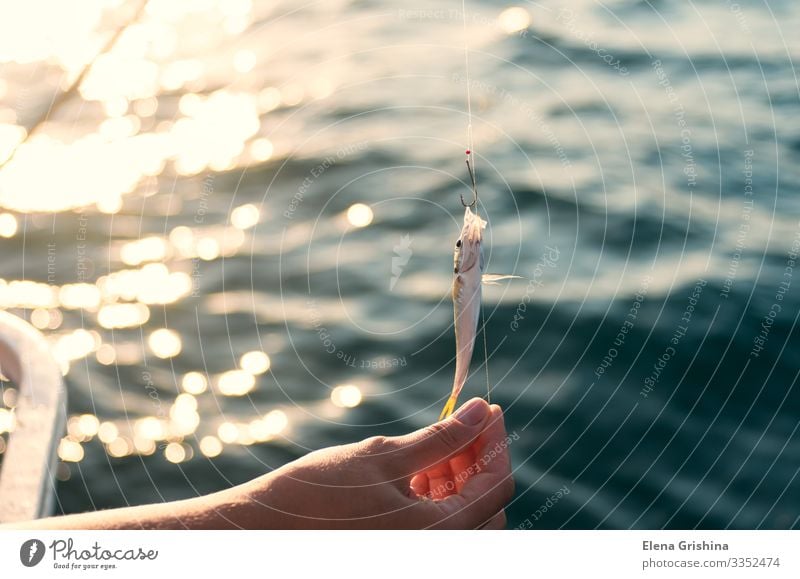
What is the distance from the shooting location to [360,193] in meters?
3.83

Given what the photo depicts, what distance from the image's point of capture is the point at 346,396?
3.12 m

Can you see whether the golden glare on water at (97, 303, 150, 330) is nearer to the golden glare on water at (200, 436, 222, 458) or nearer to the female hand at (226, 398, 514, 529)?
the golden glare on water at (200, 436, 222, 458)

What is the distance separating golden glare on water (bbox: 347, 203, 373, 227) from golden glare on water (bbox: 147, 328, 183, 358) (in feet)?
2.60

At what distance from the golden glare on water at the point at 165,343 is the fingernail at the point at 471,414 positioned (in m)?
1.22

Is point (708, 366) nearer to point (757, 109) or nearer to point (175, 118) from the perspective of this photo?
point (757, 109)

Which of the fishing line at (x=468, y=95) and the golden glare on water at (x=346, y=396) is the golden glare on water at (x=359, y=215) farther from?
the golden glare on water at (x=346, y=396)

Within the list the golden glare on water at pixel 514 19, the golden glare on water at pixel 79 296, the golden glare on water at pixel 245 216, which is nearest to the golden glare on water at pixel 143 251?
the golden glare on water at pixel 79 296

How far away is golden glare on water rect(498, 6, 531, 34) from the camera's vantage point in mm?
4680

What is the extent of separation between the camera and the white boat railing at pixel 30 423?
286cm

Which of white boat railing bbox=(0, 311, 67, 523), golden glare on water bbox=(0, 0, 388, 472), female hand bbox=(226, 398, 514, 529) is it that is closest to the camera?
female hand bbox=(226, 398, 514, 529)

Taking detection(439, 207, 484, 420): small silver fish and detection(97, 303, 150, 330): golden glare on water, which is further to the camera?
detection(97, 303, 150, 330): golden glare on water

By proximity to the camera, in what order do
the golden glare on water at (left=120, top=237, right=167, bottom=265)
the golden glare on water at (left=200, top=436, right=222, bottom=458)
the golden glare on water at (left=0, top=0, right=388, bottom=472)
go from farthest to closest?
1. the golden glare on water at (left=120, top=237, right=167, bottom=265)
2. the golden glare on water at (left=0, top=0, right=388, bottom=472)
3. the golden glare on water at (left=200, top=436, right=222, bottom=458)

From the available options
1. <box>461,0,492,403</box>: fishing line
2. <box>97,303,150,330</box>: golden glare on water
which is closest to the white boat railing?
<box>97,303,150,330</box>: golden glare on water
